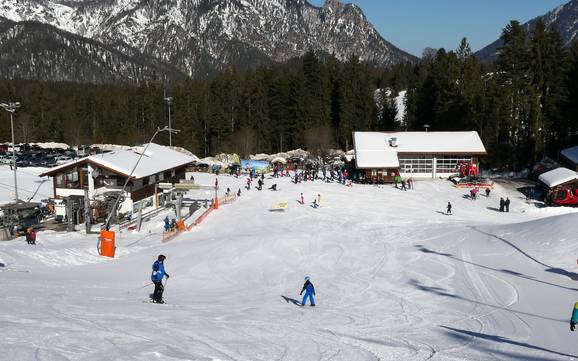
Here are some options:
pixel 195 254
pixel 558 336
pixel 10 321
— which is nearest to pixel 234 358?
pixel 10 321

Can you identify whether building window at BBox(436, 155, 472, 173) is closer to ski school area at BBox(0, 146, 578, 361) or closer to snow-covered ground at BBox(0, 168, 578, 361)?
ski school area at BBox(0, 146, 578, 361)

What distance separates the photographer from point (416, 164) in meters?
53.5

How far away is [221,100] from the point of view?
90.5 m

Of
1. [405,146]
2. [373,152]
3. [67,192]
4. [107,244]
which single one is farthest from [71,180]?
[405,146]

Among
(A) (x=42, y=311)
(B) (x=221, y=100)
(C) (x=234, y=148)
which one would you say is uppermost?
(B) (x=221, y=100)

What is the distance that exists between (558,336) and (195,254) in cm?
1691

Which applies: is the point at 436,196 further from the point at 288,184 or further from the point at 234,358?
the point at 234,358

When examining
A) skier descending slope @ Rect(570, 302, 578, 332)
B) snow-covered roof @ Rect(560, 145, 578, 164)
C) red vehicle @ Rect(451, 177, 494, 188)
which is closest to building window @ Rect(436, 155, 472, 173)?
red vehicle @ Rect(451, 177, 494, 188)

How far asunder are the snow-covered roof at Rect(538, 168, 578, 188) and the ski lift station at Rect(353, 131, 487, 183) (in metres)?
9.17

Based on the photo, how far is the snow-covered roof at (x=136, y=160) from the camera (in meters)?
39.2

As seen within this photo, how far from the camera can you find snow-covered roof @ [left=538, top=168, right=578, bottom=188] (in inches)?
1620

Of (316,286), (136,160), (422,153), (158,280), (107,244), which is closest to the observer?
(158,280)

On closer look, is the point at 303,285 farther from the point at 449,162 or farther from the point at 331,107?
the point at 331,107

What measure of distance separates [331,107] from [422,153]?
32019 mm
